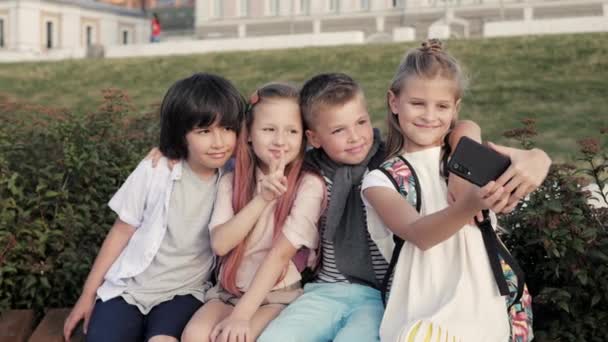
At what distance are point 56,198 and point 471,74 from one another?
Result: 25.4ft

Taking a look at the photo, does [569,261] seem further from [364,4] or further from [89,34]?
[89,34]

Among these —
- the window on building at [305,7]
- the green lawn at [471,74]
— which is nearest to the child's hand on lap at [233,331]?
the green lawn at [471,74]

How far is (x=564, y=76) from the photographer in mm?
13734

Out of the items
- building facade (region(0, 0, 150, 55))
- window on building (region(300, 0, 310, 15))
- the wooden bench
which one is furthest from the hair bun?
building facade (region(0, 0, 150, 55))

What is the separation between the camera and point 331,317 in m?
2.33

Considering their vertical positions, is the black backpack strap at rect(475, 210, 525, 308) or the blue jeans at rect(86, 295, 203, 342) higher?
the black backpack strap at rect(475, 210, 525, 308)

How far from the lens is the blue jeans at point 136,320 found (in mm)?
2439

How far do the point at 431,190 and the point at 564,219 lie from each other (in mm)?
609

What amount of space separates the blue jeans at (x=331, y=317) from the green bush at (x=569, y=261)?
632 millimetres

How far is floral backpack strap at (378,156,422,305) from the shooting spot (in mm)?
2178

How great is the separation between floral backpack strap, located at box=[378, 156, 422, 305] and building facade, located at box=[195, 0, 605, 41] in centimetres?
2257

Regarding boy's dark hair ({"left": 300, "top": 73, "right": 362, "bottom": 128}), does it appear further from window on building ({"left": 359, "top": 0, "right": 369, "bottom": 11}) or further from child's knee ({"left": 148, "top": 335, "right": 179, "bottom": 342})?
window on building ({"left": 359, "top": 0, "right": 369, "bottom": 11})

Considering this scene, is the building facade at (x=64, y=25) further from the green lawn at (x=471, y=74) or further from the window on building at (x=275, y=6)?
the green lawn at (x=471, y=74)

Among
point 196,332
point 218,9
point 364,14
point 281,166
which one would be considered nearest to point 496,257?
point 281,166
